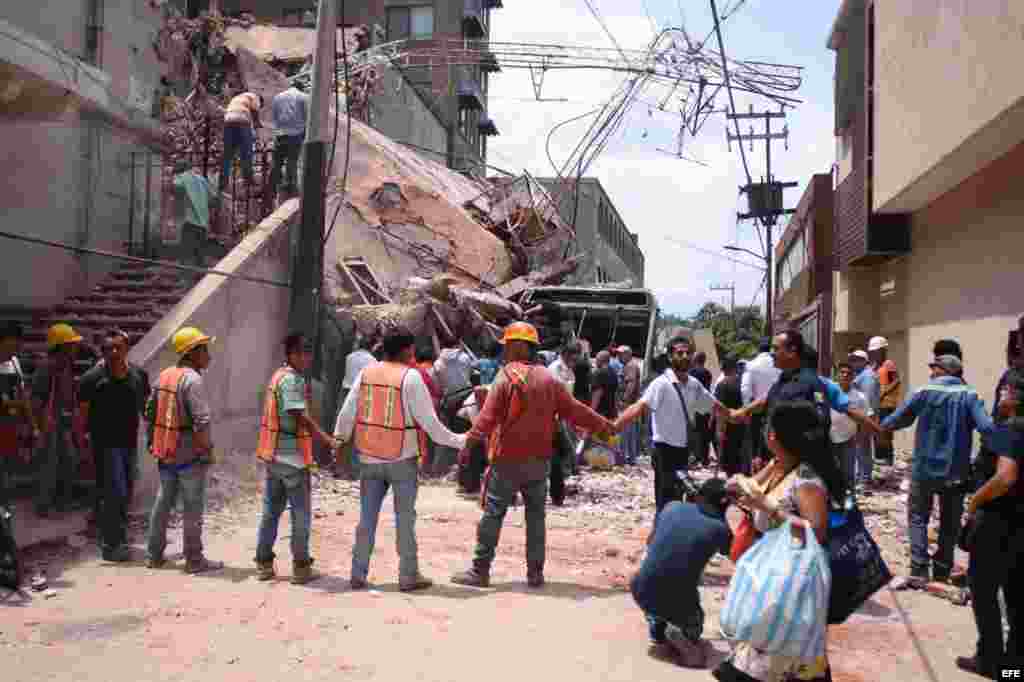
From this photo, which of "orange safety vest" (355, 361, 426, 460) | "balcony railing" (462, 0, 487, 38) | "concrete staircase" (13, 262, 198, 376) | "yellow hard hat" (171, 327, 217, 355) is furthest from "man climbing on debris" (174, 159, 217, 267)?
"balcony railing" (462, 0, 487, 38)

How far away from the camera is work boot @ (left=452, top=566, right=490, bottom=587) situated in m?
6.09

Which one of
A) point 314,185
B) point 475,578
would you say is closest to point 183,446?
point 475,578

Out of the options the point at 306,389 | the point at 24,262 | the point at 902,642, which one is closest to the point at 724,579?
the point at 902,642

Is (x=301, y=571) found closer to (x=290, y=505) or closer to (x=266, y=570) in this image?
(x=266, y=570)

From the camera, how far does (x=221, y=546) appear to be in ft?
23.6

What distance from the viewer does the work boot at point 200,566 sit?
6.29 m

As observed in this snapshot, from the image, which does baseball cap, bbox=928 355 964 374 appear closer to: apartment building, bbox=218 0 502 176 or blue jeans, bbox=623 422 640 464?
blue jeans, bbox=623 422 640 464

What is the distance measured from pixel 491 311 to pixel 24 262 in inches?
233

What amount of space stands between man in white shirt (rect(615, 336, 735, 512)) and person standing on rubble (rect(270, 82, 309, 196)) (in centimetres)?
669

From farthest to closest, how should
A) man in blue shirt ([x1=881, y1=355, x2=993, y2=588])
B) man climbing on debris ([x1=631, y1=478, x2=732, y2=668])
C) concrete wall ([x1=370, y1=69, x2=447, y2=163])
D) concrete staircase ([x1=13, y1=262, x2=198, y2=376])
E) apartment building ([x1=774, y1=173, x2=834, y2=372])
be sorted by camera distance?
1. concrete wall ([x1=370, y1=69, x2=447, y2=163])
2. apartment building ([x1=774, y1=173, x2=834, y2=372])
3. concrete staircase ([x1=13, y1=262, x2=198, y2=376])
4. man in blue shirt ([x1=881, y1=355, x2=993, y2=588])
5. man climbing on debris ([x1=631, y1=478, x2=732, y2=668])

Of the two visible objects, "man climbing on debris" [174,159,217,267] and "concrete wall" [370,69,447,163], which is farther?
"concrete wall" [370,69,447,163]

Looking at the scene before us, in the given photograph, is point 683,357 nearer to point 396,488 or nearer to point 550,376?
point 550,376

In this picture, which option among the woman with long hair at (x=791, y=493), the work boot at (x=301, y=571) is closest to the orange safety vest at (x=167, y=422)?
the work boot at (x=301, y=571)

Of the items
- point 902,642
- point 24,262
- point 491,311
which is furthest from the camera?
point 491,311
